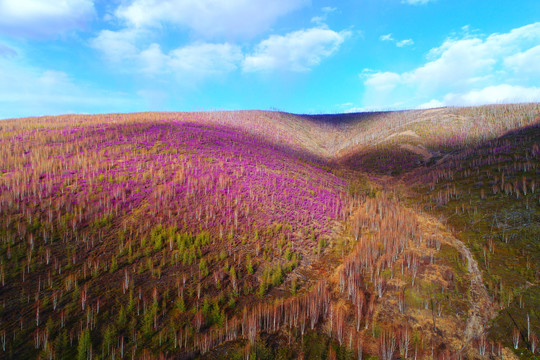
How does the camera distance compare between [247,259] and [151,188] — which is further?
[151,188]

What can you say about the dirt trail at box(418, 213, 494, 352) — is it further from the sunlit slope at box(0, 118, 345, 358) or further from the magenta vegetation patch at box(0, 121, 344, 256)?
the magenta vegetation patch at box(0, 121, 344, 256)

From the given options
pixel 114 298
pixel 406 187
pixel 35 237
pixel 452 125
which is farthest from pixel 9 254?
pixel 452 125

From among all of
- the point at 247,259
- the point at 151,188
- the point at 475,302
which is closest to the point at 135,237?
the point at 151,188

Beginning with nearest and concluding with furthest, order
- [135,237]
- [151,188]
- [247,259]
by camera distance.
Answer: [247,259] < [135,237] < [151,188]

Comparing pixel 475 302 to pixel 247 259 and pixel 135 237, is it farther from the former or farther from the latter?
pixel 135 237

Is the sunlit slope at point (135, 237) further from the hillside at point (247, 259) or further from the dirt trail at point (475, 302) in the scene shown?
the dirt trail at point (475, 302)

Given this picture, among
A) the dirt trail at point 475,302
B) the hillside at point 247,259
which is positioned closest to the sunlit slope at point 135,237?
the hillside at point 247,259

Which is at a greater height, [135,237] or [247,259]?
[135,237]

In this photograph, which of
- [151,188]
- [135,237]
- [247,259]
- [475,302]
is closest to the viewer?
[475,302]

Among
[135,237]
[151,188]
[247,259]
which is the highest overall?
[151,188]
